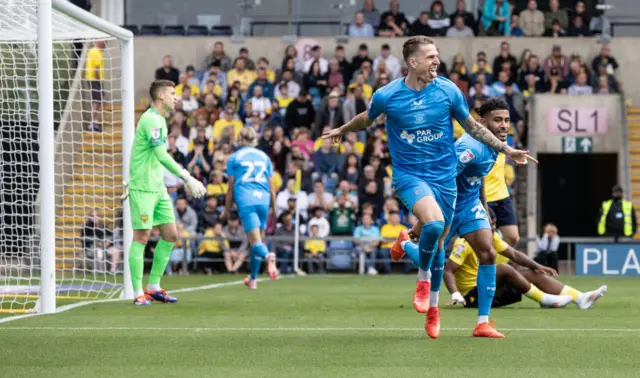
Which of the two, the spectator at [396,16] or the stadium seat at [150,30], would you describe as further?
the stadium seat at [150,30]

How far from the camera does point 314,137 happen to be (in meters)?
25.5

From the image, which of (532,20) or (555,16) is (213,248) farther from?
(555,16)

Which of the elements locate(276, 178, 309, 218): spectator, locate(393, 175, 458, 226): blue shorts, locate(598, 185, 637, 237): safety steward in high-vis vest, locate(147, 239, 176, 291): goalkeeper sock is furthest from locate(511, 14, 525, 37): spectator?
locate(393, 175, 458, 226): blue shorts

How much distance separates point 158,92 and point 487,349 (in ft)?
20.2

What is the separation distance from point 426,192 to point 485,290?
0.86m

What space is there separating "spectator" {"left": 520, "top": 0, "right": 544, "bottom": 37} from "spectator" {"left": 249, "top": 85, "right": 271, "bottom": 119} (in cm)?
633

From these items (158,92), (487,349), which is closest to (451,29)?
(158,92)

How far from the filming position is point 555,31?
27.9 metres

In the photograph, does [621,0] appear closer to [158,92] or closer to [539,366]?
[158,92]

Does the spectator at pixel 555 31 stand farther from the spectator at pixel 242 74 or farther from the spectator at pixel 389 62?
the spectator at pixel 242 74

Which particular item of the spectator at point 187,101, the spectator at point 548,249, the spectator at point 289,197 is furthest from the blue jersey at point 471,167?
the spectator at point 187,101

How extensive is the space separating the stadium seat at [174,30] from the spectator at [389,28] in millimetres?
4405

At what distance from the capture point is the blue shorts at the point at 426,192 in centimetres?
889

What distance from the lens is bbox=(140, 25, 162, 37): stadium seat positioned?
2767cm
